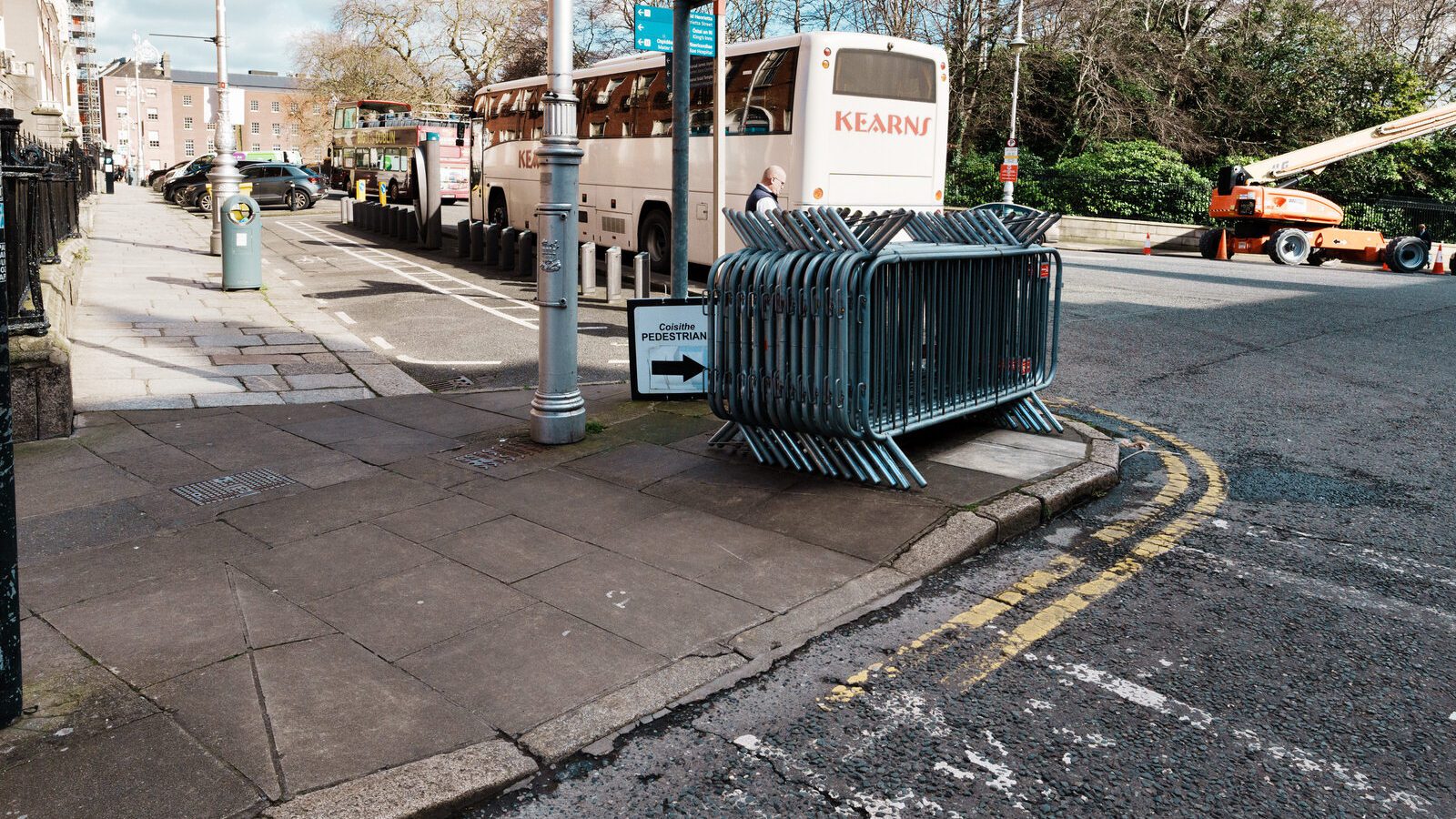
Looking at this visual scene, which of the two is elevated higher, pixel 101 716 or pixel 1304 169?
pixel 1304 169

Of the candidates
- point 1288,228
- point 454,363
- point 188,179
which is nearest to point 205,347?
point 454,363

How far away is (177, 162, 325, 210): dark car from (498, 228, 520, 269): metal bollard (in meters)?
24.5

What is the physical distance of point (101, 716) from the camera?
11.4ft

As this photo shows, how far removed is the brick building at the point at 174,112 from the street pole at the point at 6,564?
140 m

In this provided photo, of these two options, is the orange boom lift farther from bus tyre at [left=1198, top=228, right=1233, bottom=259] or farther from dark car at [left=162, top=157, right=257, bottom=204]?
dark car at [left=162, top=157, right=257, bottom=204]

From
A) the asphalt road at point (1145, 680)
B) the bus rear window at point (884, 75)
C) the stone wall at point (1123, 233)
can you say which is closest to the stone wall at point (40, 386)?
the asphalt road at point (1145, 680)

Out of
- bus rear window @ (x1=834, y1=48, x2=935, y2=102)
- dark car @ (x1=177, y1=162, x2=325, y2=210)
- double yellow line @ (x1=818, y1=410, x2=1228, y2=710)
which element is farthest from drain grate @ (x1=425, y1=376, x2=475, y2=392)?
dark car @ (x1=177, y1=162, x2=325, y2=210)

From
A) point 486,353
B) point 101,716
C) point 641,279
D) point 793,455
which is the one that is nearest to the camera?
point 101,716

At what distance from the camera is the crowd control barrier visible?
19.3 ft

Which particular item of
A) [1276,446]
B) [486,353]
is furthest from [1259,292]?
[486,353]

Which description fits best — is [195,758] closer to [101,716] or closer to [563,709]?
[101,716]

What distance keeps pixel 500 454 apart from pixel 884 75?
33.8ft

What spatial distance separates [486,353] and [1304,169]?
25.4m

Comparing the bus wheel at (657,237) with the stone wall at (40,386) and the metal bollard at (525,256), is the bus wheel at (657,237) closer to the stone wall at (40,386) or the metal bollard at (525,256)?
the metal bollard at (525,256)
